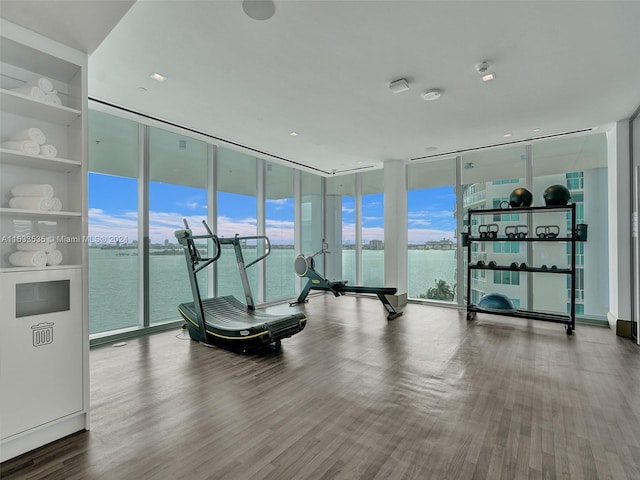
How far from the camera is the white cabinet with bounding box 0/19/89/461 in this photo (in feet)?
7.04

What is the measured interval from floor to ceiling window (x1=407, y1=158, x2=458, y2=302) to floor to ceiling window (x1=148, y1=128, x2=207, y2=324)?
4.80 meters

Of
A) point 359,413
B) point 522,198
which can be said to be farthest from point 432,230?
point 359,413

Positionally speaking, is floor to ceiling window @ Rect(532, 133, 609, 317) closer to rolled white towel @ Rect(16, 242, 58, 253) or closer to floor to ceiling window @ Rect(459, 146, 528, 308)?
floor to ceiling window @ Rect(459, 146, 528, 308)

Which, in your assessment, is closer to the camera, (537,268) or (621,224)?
(621,224)

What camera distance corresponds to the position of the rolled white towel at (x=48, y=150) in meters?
2.34

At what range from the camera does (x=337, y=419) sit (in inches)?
102

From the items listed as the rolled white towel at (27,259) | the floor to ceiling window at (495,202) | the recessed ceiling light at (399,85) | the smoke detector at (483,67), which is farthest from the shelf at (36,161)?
the floor to ceiling window at (495,202)

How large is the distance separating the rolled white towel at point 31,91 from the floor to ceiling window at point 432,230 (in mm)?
6920

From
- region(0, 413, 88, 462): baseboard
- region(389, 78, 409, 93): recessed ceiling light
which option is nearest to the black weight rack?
region(389, 78, 409, 93): recessed ceiling light

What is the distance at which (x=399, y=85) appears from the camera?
3703 millimetres

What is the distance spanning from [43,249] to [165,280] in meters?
3.21

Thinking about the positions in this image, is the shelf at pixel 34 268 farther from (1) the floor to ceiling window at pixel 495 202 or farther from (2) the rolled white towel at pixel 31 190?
(1) the floor to ceiling window at pixel 495 202

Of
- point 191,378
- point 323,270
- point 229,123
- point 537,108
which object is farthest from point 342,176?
point 191,378

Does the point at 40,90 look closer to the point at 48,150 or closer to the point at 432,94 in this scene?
the point at 48,150
